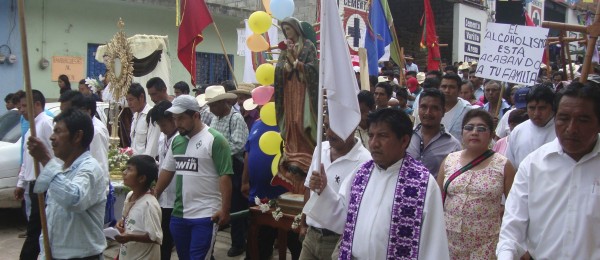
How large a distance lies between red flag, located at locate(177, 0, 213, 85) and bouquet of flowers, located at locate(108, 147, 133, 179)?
131 centimetres

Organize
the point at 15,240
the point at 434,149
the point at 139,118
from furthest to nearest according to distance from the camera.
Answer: the point at 15,240 → the point at 139,118 → the point at 434,149

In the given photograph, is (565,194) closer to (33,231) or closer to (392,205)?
(392,205)

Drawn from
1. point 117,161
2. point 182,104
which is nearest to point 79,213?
point 182,104

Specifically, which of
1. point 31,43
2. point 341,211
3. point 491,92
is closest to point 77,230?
point 341,211

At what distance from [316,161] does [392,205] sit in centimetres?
66

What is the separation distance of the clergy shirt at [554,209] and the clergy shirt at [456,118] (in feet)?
8.82

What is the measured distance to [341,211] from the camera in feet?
11.7

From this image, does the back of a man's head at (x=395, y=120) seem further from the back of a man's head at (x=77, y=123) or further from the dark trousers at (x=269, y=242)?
the dark trousers at (x=269, y=242)

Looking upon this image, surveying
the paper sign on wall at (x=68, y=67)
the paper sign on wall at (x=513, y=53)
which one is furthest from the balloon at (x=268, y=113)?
the paper sign on wall at (x=68, y=67)

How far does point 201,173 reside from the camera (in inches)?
194

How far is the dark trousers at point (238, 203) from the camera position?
6535mm

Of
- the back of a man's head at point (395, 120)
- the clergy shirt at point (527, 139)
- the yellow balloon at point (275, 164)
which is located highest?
the back of a man's head at point (395, 120)

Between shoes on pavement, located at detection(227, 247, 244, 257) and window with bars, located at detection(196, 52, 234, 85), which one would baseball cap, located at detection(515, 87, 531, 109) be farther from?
window with bars, located at detection(196, 52, 234, 85)

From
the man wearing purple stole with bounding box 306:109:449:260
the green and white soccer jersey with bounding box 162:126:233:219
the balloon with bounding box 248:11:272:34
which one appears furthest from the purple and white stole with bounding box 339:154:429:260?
the balloon with bounding box 248:11:272:34
